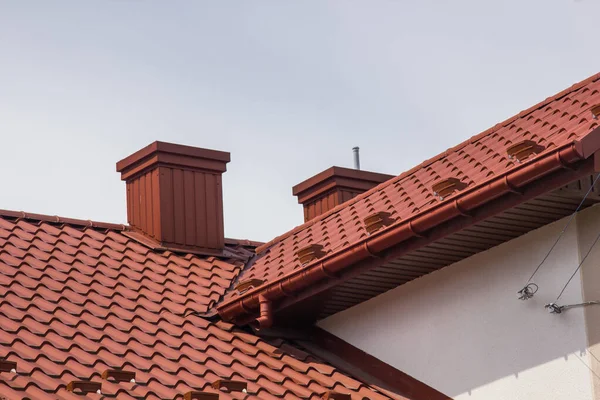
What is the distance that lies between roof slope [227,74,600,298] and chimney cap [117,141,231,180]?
1.43 m

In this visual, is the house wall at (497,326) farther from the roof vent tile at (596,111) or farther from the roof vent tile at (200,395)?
the roof vent tile at (200,395)

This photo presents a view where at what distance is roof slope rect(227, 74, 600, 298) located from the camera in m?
9.84

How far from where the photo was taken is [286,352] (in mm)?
10898

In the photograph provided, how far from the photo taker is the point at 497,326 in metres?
9.73

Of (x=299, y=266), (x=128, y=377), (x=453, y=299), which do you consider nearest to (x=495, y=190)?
(x=453, y=299)

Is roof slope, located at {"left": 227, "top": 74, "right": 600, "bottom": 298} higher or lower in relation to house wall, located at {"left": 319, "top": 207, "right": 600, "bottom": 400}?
higher

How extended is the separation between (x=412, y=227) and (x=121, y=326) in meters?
2.67

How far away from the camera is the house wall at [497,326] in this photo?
9148 mm

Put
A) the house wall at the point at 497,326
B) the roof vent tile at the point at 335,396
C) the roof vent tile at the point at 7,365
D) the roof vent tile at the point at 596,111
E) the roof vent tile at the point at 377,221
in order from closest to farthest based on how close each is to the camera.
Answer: the roof vent tile at the point at 7,365, the house wall at the point at 497,326, the roof vent tile at the point at 596,111, the roof vent tile at the point at 335,396, the roof vent tile at the point at 377,221

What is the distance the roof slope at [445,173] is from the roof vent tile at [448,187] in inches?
5.0

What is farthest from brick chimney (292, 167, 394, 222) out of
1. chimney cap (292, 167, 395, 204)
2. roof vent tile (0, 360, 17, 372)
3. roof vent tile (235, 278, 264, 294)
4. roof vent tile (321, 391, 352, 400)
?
roof vent tile (0, 360, 17, 372)

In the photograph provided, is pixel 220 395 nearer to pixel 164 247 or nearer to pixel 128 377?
pixel 128 377

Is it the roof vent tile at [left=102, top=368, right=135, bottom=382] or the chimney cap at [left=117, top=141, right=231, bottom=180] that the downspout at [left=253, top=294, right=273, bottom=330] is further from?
the chimney cap at [left=117, top=141, right=231, bottom=180]

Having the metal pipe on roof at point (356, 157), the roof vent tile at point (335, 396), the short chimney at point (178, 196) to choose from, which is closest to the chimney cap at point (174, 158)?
the short chimney at point (178, 196)
